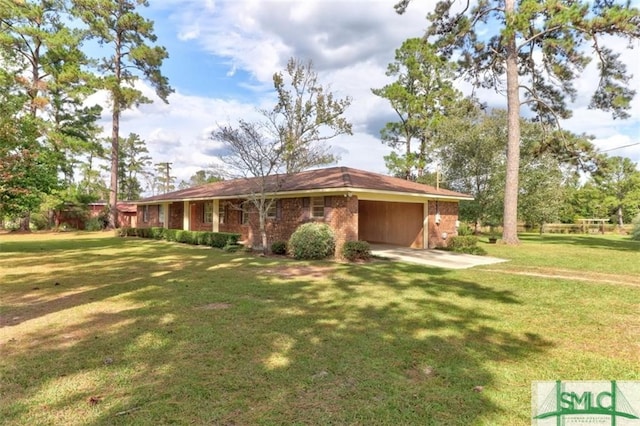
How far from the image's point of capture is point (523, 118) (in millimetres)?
26109

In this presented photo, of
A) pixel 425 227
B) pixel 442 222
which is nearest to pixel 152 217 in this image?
pixel 425 227

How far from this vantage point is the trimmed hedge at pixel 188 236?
16375mm

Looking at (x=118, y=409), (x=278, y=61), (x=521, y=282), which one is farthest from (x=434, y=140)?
(x=118, y=409)

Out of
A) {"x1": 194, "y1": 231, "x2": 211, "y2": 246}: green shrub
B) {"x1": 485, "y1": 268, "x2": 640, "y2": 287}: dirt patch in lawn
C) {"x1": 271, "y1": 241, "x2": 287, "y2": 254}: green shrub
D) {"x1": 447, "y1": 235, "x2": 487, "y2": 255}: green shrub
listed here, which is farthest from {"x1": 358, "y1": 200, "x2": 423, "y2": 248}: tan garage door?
{"x1": 194, "y1": 231, "x2": 211, "y2": 246}: green shrub

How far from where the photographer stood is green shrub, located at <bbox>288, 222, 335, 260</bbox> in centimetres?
1251

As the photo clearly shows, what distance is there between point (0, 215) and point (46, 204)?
18228mm

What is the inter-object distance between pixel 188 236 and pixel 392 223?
1063 cm

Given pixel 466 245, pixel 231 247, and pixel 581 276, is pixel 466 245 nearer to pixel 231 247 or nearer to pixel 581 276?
pixel 581 276

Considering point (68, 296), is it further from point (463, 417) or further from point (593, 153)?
point (593, 153)

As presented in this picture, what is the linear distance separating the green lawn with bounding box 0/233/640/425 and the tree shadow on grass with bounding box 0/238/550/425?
2cm

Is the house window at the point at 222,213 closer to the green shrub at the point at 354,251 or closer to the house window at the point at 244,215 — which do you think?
the house window at the point at 244,215

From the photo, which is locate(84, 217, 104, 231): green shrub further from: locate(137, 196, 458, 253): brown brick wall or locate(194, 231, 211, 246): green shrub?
locate(194, 231, 211, 246): green shrub

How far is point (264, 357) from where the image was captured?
408 cm

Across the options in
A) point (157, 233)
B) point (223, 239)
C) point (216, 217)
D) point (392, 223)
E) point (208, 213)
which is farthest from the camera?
point (157, 233)
